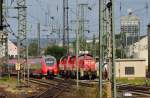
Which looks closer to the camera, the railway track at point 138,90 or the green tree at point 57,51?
the railway track at point 138,90

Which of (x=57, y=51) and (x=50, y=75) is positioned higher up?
(x=57, y=51)

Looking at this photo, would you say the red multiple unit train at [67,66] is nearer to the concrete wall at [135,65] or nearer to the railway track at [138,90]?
the concrete wall at [135,65]

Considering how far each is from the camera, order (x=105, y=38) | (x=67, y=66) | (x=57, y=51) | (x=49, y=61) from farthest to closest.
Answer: (x=57, y=51)
(x=67, y=66)
(x=49, y=61)
(x=105, y=38)

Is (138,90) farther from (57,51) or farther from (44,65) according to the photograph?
(57,51)

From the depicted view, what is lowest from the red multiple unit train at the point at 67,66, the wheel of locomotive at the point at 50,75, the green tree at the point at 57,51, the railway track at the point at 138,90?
the railway track at the point at 138,90

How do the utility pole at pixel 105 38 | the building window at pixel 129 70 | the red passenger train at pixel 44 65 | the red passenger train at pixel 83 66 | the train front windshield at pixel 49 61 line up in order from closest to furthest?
the utility pole at pixel 105 38 → the red passenger train at pixel 83 66 → the red passenger train at pixel 44 65 → the train front windshield at pixel 49 61 → the building window at pixel 129 70

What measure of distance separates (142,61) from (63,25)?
13.7m

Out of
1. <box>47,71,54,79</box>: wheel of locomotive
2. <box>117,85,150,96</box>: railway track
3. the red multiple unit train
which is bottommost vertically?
<box>117,85,150,96</box>: railway track

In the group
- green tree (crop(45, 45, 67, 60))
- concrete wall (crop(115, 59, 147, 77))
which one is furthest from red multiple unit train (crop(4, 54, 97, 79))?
green tree (crop(45, 45, 67, 60))

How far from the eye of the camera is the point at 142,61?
8438 cm

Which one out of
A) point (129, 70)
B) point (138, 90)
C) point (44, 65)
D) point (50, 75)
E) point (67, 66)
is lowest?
point (138, 90)

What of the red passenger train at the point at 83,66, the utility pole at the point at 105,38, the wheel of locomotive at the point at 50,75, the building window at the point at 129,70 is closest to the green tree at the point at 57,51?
the building window at the point at 129,70

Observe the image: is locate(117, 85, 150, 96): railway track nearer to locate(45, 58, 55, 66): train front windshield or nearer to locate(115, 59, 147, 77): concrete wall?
locate(45, 58, 55, 66): train front windshield

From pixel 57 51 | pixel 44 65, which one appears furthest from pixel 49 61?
pixel 57 51
